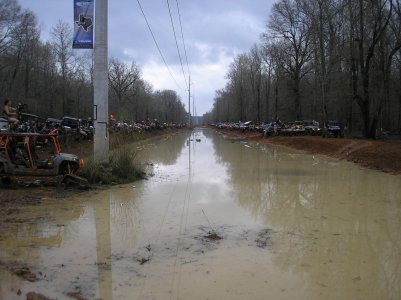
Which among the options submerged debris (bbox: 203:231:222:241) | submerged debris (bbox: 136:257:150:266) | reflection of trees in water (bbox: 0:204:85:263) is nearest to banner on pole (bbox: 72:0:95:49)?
reflection of trees in water (bbox: 0:204:85:263)

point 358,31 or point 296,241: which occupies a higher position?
point 358,31

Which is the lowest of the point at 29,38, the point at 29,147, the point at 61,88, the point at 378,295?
the point at 378,295

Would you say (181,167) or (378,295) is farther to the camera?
(181,167)

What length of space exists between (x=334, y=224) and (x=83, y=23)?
35.9ft

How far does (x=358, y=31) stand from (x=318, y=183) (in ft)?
85.4

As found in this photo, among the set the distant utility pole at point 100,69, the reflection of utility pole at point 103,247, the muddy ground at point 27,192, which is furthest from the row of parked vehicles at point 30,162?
the distant utility pole at point 100,69

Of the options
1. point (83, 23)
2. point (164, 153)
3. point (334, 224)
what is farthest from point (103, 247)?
point (164, 153)

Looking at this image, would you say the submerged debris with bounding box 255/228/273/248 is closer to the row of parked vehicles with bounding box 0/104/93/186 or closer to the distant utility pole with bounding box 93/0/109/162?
the row of parked vehicles with bounding box 0/104/93/186

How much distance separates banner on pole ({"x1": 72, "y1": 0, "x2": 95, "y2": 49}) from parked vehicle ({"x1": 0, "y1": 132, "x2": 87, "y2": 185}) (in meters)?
4.64

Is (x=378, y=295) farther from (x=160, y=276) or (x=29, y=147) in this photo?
(x=29, y=147)

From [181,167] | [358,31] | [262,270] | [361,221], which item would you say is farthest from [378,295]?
[358,31]

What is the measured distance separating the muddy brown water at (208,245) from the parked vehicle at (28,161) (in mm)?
1217

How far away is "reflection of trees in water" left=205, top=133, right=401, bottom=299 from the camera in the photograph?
576cm

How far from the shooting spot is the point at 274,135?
47812mm
